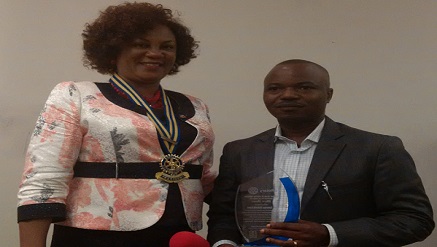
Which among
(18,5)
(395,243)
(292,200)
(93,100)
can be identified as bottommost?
(395,243)

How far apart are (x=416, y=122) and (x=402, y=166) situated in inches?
33.7

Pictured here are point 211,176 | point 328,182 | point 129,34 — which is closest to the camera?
point 328,182

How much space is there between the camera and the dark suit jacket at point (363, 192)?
143 centimetres

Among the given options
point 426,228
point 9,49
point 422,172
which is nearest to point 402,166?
point 426,228

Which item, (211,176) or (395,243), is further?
(211,176)

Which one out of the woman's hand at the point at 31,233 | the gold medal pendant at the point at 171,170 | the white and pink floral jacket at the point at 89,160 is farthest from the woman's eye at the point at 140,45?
the woman's hand at the point at 31,233

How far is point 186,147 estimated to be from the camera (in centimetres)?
159

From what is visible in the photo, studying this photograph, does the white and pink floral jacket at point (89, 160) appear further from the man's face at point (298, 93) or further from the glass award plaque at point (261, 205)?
the man's face at point (298, 93)

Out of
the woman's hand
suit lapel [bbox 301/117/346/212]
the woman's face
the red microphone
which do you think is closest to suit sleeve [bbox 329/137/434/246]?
suit lapel [bbox 301/117/346/212]

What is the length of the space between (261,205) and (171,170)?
28 centimetres

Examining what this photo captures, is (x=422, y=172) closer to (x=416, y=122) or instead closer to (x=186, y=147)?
(x=416, y=122)

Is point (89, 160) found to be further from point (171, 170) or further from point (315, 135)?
point (315, 135)

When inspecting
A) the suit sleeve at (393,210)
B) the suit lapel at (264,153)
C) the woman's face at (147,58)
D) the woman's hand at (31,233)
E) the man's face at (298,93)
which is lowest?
the woman's hand at (31,233)

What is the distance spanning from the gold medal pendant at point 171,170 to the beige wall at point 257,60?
2.55ft
